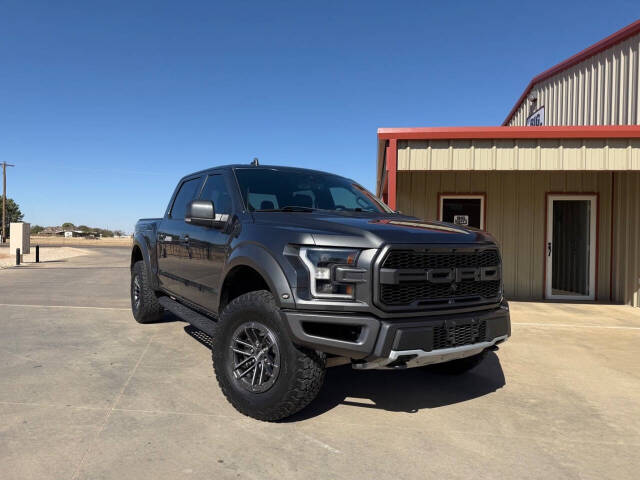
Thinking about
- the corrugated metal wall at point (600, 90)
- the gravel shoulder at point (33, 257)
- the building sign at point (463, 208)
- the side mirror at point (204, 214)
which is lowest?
the gravel shoulder at point (33, 257)

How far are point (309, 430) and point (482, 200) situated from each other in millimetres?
8038

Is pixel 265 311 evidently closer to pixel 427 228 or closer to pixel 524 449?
pixel 427 228

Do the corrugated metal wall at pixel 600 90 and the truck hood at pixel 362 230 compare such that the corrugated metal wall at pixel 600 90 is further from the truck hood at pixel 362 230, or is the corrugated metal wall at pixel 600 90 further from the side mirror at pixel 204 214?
Answer: the side mirror at pixel 204 214

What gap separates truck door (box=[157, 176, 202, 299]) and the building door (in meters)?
7.97

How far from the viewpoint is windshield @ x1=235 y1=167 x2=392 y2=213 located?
12.5 feet

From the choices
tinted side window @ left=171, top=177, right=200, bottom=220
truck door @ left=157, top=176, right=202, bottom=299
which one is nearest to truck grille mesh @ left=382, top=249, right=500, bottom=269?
truck door @ left=157, top=176, right=202, bottom=299

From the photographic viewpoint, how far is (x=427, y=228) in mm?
3125

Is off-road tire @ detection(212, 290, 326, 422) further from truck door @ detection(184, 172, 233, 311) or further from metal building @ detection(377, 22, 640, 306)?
metal building @ detection(377, 22, 640, 306)

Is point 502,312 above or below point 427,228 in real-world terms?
below

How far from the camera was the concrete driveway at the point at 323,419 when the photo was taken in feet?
8.29

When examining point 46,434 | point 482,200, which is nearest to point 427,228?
point 46,434

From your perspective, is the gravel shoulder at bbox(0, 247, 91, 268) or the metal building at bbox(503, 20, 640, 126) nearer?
the metal building at bbox(503, 20, 640, 126)

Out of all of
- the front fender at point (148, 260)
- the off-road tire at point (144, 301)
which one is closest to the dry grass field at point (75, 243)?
the off-road tire at point (144, 301)

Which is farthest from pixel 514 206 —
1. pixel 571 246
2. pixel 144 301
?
pixel 144 301
